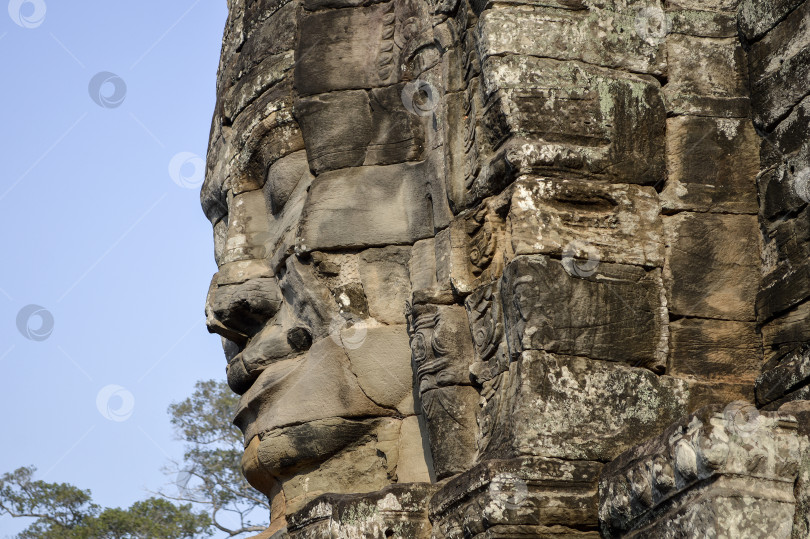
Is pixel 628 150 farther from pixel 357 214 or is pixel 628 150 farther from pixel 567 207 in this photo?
pixel 357 214

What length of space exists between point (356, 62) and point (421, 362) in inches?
75.7

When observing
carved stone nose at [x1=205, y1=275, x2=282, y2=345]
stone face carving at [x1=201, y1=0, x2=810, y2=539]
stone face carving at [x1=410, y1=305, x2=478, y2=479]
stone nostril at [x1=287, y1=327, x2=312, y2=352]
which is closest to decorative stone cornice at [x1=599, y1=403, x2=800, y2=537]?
stone face carving at [x1=201, y1=0, x2=810, y2=539]

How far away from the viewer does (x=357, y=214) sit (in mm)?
6621

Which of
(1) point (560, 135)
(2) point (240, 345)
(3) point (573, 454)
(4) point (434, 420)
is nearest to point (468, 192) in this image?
(1) point (560, 135)

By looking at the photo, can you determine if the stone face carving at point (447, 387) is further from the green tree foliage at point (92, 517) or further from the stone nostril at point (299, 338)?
the green tree foliage at point (92, 517)

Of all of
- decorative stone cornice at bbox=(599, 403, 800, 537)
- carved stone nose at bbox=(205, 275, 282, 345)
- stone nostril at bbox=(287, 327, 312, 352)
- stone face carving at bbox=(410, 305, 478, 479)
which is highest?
carved stone nose at bbox=(205, 275, 282, 345)

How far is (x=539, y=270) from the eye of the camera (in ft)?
16.7

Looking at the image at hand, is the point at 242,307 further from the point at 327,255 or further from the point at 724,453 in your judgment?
the point at 724,453

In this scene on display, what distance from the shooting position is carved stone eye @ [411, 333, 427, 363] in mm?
5789

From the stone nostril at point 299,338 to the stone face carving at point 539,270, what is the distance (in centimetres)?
6

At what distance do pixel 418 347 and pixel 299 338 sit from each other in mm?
1174

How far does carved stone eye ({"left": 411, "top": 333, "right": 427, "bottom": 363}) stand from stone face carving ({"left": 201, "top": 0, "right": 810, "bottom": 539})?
2 centimetres

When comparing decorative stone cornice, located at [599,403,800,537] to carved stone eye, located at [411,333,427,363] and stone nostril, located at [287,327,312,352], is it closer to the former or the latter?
carved stone eye, located at [411,333,427,363]

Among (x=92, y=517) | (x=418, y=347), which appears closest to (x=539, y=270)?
(x=418, y=347)
